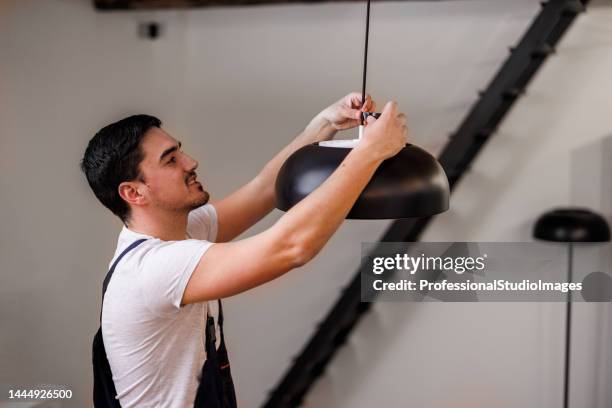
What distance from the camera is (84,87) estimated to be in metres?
4.57

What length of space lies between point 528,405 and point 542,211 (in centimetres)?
134

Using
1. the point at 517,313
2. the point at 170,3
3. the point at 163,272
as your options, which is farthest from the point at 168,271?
the point at 517,313

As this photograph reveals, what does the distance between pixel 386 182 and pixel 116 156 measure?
1.14 metres

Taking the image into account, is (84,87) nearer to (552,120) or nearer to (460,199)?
(460,199)

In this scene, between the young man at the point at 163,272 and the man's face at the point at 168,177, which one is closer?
the young man at the point at 163,272

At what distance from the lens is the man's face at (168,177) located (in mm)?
2248

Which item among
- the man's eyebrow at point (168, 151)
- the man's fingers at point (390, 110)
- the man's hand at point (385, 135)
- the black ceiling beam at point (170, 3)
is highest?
the black ceiling beam at point (170, 3)

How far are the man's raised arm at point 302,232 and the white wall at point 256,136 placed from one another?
2609 millimetres

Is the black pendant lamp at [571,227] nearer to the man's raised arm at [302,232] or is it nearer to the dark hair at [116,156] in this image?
the man's raised arm at [302,232]

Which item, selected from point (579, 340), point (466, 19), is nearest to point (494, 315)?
point (579, 340)

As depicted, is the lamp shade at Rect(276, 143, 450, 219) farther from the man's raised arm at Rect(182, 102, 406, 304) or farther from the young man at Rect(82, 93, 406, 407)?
the young man at Rect(82, 93, 406, 407)

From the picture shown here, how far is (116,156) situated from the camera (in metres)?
2.26

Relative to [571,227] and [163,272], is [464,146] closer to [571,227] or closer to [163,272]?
[571,227]

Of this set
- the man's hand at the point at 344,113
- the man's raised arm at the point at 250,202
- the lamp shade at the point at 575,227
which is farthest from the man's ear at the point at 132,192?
the lamp shade at the point at 575,227
